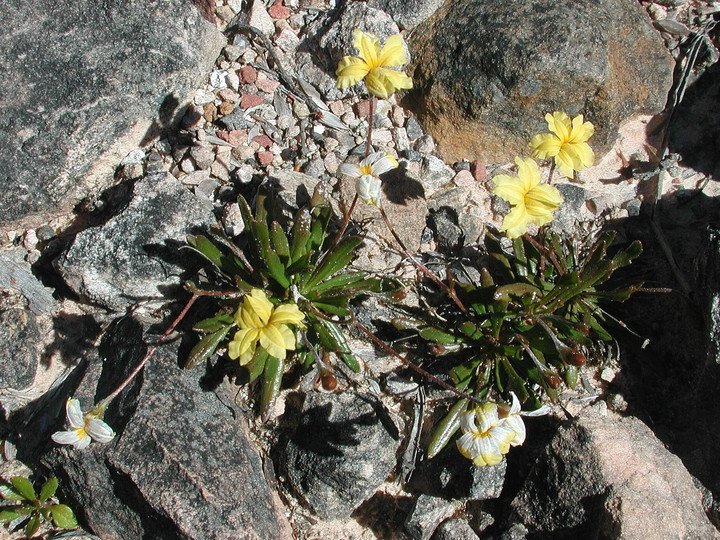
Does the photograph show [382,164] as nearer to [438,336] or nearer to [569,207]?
[438,336]

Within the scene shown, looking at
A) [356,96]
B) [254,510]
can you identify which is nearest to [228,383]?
[254,510]

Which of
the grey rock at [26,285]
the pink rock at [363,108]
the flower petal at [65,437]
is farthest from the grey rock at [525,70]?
the flower petal at [65,437]

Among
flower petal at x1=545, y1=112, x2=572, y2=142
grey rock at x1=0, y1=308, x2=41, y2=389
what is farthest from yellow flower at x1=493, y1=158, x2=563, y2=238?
grey rock at x1=0, y1=308, x2=41, y2=389

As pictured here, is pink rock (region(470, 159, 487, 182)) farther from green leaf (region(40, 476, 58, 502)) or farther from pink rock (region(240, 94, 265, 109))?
green leaf (region(40, 476, 58, 502))

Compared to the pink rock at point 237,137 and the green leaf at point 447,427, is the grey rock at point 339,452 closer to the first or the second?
the green leaf at point 447,427

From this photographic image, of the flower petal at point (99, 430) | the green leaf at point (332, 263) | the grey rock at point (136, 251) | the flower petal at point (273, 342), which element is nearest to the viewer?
the flower petal at point (273, 342)
